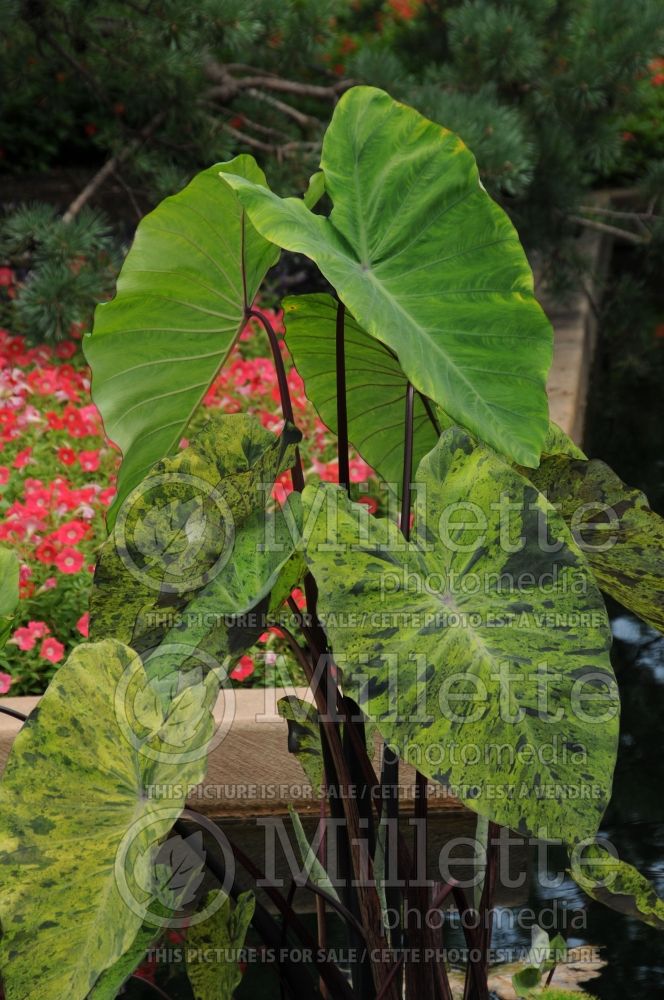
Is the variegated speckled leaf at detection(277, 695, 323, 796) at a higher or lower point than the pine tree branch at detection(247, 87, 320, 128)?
lower

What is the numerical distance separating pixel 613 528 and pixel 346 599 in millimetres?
332

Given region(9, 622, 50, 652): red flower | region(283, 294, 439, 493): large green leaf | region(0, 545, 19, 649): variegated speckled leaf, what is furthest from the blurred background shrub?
region(0, 545, 19, 649): variegated speckled leaf

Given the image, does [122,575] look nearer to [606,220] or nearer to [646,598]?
[646,598]

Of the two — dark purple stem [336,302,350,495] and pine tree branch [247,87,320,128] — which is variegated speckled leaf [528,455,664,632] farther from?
pine tree branch [247,87,320,128]

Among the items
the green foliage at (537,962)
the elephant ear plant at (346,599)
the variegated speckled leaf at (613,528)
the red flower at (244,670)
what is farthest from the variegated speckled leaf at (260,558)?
the red flower at (244,670)

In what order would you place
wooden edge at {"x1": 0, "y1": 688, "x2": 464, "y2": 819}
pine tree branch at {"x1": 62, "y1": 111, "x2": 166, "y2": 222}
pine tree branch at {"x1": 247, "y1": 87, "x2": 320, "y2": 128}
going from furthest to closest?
pine tree branch at {"x1": 247, "y1": 87, "x2": 320, "y2": 128} → pine tree branch at {"x1": 62, "y1": 111, "x2": 166, "y2": 222} → wooden edge at {"x1": 0, "y1": 688, "x2": 464, "y2": 819}

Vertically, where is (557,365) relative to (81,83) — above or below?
below

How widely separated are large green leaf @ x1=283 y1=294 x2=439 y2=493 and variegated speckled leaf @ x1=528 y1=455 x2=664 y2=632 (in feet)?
0.62

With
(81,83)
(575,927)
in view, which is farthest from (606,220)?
(575,927)

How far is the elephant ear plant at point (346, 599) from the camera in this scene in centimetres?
93

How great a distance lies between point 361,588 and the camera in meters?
0.96

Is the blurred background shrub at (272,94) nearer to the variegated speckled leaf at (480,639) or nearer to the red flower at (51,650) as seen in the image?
the red flower at (51,650)

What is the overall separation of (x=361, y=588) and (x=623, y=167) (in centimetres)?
597

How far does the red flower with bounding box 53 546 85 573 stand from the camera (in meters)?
2.21
